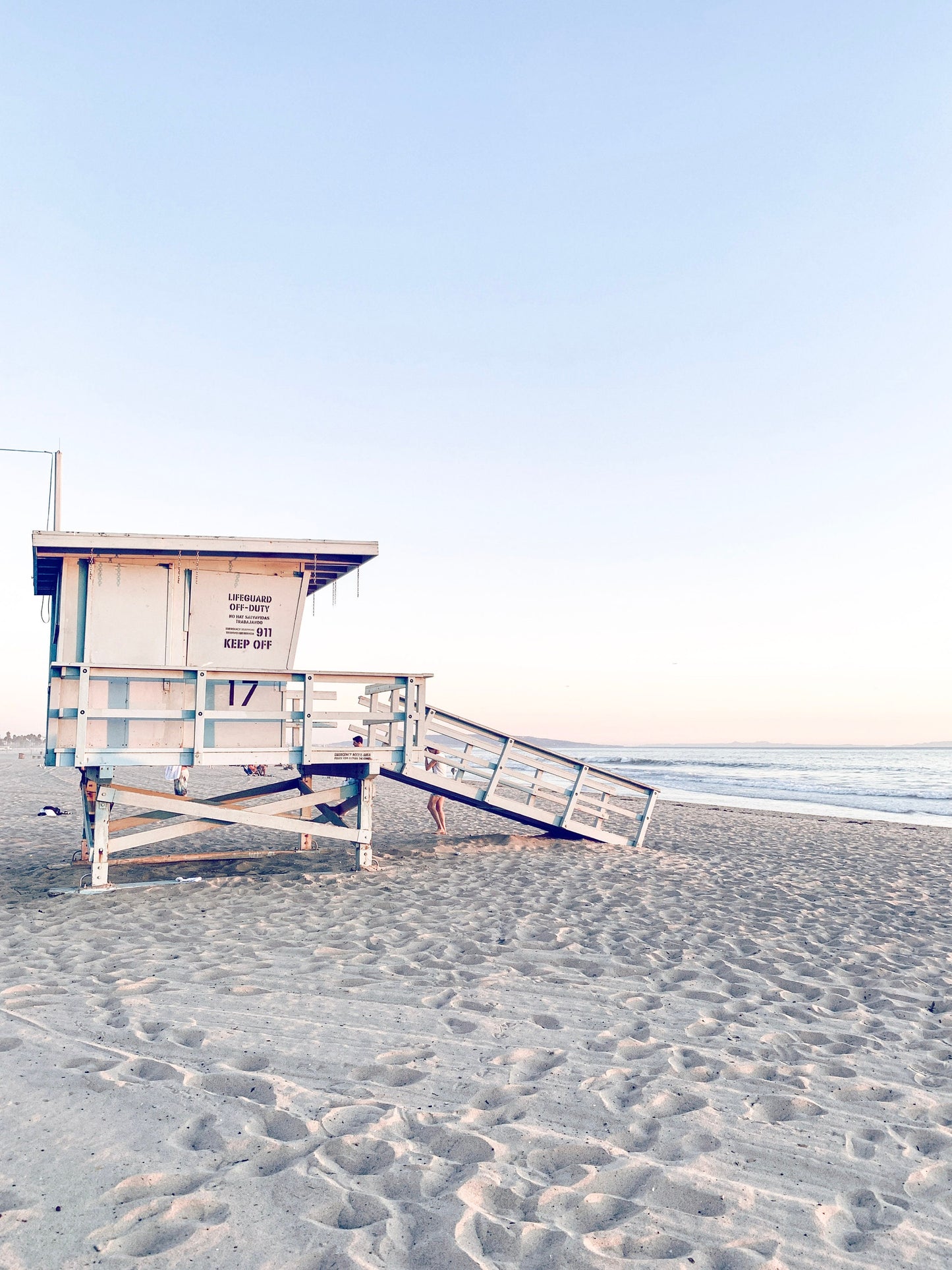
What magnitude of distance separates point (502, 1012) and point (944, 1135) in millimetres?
2524

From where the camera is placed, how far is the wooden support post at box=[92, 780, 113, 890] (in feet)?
28.9

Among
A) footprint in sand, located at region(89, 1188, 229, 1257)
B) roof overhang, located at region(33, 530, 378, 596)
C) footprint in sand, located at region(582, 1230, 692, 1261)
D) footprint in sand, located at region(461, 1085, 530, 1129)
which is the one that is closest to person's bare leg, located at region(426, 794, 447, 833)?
roof overhang, located at region(33, 530, 378, 596)

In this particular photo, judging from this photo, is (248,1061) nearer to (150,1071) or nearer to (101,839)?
(150,1071)

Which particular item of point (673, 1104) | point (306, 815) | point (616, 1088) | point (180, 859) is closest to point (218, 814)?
point (180, 859)

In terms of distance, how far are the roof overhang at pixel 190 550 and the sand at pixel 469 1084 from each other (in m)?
3.83

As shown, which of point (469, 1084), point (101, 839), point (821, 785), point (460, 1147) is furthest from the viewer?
point (821, 785)

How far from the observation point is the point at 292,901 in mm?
8562

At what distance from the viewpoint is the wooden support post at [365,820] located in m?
10.2

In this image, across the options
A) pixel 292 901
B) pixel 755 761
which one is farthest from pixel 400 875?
pixel 755 761

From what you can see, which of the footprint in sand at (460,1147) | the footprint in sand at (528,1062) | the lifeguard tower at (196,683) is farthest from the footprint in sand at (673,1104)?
the lifeguard tower at (196,683)

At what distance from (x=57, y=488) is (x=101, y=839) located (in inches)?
234

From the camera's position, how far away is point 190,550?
369 inches

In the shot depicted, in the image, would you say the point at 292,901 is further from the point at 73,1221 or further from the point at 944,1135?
the point at 944,1135

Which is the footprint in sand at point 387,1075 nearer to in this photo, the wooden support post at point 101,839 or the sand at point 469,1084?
the sand at point 469,1084
